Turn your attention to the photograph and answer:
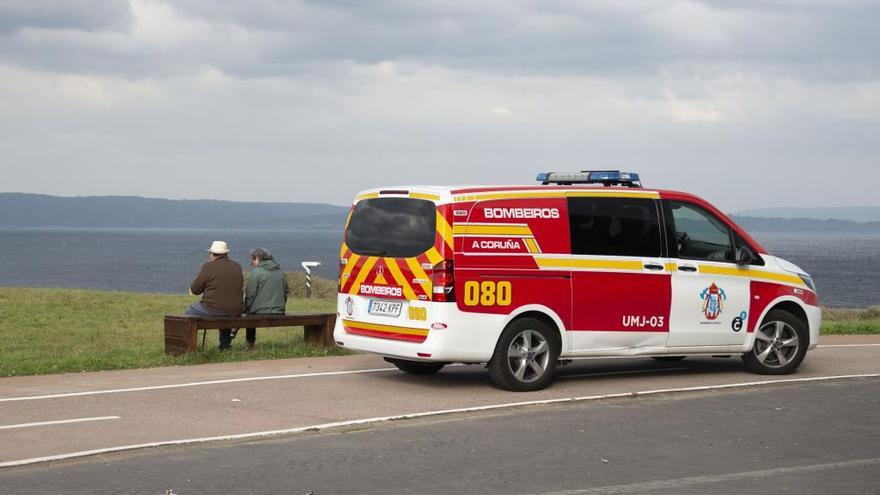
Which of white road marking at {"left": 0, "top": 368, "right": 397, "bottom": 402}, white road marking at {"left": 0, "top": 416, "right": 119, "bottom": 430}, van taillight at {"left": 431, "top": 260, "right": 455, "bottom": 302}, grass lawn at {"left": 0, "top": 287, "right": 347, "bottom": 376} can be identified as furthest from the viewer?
grass lawn at {"left": 0, "top": 287, "right": 347, "bottom": 376}

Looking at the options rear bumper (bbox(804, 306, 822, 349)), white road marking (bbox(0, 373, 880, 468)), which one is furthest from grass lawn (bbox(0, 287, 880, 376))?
rear bumper (bbox(804, 306, 822, 349))

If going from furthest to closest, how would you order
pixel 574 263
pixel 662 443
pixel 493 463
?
pixel 574 263
pixel 662 443
pixel 493 463

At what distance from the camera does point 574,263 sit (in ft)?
41.3

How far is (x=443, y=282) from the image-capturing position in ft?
38.8

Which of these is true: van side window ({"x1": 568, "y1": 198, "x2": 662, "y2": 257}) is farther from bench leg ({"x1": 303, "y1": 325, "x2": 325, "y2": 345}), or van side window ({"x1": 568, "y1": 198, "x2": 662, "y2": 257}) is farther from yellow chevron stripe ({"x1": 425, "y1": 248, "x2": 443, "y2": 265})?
bench leg ({"x1": 303, "y1": 325, "x2": 325, "y2": 345})

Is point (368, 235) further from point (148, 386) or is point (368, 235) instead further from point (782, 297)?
point (782, 297)

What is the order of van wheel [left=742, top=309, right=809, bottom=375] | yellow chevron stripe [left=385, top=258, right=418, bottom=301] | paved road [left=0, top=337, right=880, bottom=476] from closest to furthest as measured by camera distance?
paved road [left=0, top=337, right=880, bottom=476] < yellow chevron stripe [left=385, top=258, right=418, bottom=301] < van wheel [left=742, top=309, right=809, bottom=375]

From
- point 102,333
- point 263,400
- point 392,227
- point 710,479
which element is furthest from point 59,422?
point 102,333

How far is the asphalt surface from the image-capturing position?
8984 millimetres

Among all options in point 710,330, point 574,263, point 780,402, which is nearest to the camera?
point 780,402

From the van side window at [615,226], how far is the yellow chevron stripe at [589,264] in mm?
93

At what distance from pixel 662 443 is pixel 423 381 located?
13.5ft

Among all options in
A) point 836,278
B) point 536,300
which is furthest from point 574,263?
point 836,278

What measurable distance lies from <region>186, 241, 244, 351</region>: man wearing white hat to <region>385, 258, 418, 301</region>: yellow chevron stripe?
3.52 metres
